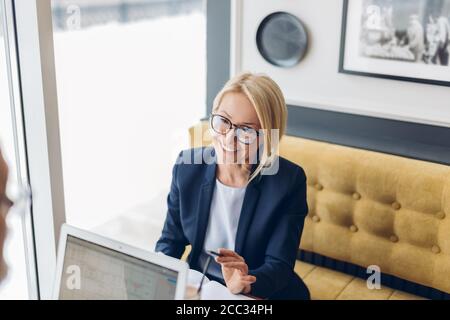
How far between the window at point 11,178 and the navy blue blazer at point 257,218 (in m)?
0.49

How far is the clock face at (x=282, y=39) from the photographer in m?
2.10

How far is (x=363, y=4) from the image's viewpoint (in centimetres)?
192

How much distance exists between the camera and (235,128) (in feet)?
5.02

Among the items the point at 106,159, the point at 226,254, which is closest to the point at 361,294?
the point at 226,254

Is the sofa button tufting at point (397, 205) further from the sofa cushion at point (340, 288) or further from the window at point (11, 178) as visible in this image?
the window at point (11, 178)

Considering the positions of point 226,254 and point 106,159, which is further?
point 106,159

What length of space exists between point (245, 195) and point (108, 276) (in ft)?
2.00

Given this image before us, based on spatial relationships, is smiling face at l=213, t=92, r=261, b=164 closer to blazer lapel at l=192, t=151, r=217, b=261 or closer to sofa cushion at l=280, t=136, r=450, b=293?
blazer lapel at l=192, t=151, r=217, b=261

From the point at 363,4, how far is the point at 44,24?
1.07 metres

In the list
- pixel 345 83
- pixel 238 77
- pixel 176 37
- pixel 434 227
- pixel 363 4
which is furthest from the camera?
pixel 176 37

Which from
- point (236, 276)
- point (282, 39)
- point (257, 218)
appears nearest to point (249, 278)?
point (236, 276)

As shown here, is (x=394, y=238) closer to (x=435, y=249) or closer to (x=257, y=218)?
(x=435, y=249)

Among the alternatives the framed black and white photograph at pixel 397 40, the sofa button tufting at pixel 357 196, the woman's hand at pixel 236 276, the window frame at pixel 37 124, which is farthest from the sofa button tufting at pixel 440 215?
the window frame at pixel 37 124

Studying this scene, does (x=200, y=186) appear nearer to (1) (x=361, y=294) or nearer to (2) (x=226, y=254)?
(2) (x=226, y=254)
